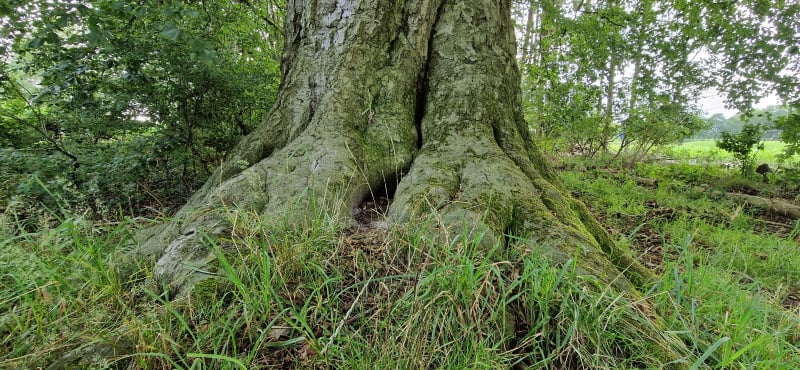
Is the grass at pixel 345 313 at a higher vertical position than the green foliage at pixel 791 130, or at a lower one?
lower

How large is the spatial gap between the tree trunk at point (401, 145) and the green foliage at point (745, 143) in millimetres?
5464

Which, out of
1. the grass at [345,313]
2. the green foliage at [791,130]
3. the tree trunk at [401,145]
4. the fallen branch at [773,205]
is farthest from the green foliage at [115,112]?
the green foliage at [791,130]

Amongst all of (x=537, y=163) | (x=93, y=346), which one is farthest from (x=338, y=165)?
(x=537, y=163)

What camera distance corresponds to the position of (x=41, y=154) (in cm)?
251

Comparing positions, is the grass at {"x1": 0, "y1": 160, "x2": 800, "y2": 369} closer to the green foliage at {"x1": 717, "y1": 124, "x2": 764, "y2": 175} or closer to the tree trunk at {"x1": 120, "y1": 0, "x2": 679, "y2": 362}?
the tree trunk at {"x1": 120, "y1": 0, "x2": 679, "y2": 362}

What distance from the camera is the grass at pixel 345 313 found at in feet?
3.13

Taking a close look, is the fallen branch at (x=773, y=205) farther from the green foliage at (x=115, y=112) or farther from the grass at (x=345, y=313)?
the green foliage at (x=115, y=112)

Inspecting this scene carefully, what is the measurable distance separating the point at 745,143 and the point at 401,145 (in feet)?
21.8

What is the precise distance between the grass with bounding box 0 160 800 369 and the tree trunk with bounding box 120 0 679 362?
0.14 m

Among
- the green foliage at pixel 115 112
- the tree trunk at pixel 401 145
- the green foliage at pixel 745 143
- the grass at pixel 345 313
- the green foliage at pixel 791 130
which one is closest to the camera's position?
the grass at pixel 345 313

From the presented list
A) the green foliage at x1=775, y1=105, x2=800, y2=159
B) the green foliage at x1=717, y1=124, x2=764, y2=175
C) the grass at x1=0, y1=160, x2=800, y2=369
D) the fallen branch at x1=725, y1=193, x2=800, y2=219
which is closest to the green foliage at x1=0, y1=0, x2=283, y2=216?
the grass at x1=0, y1=160, x2=800, y2=369

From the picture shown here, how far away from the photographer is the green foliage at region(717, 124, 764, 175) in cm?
541

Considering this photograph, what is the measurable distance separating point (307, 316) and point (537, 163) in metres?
2.10

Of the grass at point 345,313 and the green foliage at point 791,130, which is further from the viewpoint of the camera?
the green foliage at point 791,130
